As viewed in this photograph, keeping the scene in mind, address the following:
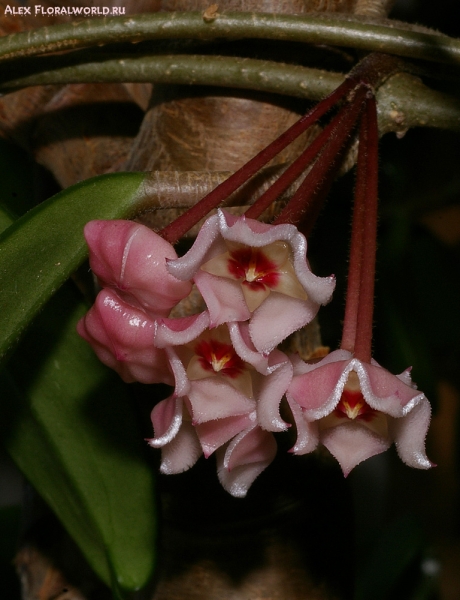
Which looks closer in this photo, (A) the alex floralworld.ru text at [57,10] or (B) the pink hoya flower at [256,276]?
(B) the pink hoya flower at [256,276]

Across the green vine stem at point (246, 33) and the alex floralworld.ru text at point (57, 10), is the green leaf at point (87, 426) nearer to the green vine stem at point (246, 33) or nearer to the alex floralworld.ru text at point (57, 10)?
the green vine stem at point (246, 33)

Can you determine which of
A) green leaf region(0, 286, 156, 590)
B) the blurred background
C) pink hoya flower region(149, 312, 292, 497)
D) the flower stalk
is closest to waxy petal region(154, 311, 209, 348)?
pink hoya flower region(149, 312, 292, 497)

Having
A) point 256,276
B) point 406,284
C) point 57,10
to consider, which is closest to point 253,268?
point 256,276

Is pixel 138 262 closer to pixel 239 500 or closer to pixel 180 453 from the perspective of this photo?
pixel 180 453

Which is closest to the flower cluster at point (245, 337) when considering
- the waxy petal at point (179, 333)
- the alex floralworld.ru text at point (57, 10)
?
the waxy petal at point (179, 333)

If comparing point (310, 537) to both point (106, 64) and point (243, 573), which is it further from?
point (106, 64)

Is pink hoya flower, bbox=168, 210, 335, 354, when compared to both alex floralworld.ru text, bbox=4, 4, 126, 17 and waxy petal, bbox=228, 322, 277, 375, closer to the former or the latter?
waxy petal, bbox=228, 322, 277, 375
